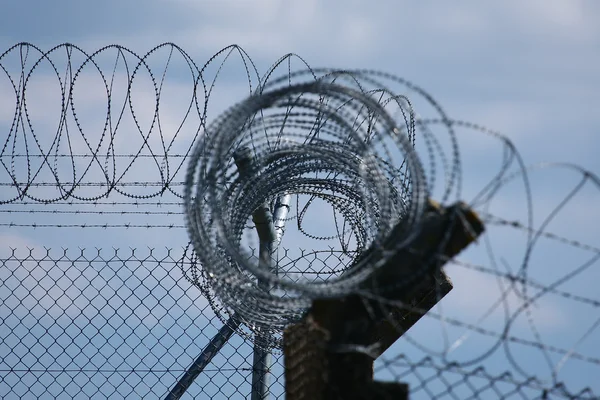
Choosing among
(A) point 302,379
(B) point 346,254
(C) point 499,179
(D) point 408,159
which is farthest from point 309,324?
(B) point 346,254

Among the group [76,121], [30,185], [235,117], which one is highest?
[235,117]

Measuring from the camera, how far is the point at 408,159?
4098 mm

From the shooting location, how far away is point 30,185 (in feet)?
21.1

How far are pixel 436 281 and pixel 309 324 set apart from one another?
4.22ft

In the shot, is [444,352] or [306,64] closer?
[444,352]

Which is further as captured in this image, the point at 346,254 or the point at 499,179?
the point at 346,254

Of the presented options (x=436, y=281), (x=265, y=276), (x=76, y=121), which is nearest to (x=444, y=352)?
(x=265, y=276)

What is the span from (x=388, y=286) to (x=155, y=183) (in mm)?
2677

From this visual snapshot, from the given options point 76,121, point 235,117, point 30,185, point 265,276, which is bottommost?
point 30,185

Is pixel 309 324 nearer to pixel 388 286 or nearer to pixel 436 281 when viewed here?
pixel 388 286

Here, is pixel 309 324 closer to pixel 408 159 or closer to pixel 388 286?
pixel 388 286

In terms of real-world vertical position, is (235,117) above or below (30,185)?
above

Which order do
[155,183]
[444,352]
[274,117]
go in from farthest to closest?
[155,183] → [274,117] → [444,352]

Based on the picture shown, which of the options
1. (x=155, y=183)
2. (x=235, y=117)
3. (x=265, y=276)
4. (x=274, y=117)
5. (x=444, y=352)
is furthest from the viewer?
(x=155, y=183)
